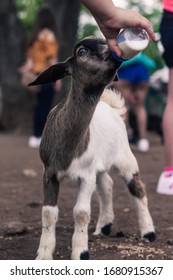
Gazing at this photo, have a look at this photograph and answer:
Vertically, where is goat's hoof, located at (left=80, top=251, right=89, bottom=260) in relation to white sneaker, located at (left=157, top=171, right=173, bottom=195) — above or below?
above

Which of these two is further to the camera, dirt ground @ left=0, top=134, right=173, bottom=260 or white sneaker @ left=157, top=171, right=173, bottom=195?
white sneaker @ left=157, top=171, right=173, bottom=195

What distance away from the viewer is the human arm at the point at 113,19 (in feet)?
10.6

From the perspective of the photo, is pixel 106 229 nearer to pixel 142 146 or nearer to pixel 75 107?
pixel 75 107

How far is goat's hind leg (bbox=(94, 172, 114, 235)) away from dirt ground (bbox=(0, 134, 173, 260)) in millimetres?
67

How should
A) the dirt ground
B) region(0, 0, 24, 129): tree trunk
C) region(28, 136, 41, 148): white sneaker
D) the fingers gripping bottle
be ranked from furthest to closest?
region(0, 0, 24, 129): tree trunk < region(28, 136, 41, 148): white sneaker < the dirt ground < the fingers gripping bottle

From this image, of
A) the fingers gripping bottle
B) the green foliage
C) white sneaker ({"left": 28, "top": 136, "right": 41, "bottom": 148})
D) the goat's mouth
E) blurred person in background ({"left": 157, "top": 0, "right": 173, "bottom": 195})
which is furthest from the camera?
the green foliage

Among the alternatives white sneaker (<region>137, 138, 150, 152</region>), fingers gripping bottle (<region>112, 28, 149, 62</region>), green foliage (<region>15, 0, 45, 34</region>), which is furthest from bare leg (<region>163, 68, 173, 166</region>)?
green foliage (<region>15, 0, 45, 34</region>)

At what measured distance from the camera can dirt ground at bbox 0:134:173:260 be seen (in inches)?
151

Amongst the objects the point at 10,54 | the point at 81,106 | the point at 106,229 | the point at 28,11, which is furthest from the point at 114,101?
the point at 28,11

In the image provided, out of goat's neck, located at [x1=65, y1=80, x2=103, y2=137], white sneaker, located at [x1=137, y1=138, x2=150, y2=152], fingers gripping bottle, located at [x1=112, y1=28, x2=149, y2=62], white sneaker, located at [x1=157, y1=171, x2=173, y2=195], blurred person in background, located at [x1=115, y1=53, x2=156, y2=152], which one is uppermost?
fingers gripping bottle, located at [x1=112, y1=28, x2=149, y2=62]

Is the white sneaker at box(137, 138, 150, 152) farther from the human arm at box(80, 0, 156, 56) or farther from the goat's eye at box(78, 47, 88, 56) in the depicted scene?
the human arm at box(80, 0, 156, 56)

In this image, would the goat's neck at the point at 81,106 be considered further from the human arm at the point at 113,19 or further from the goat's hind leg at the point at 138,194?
the goat's hind leg at the point at 138,194

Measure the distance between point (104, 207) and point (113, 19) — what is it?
4.79 feet
